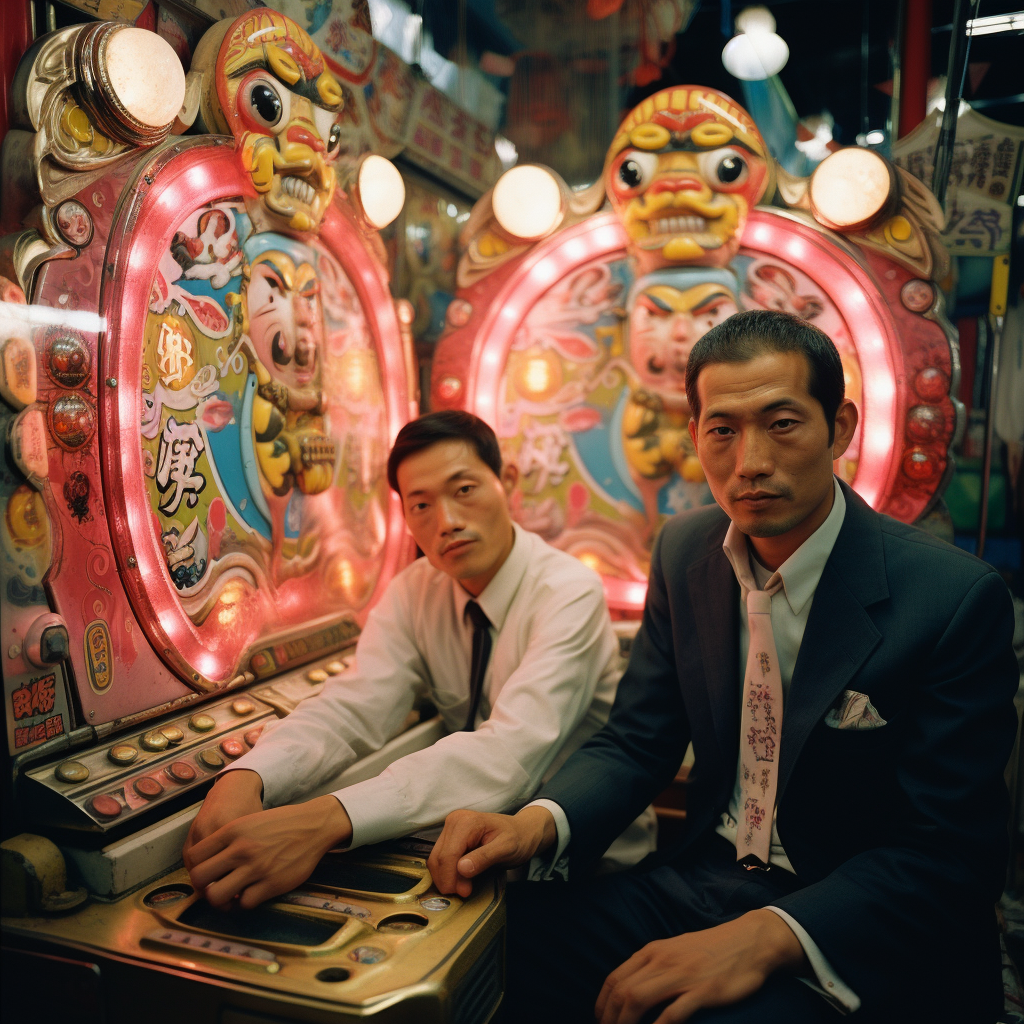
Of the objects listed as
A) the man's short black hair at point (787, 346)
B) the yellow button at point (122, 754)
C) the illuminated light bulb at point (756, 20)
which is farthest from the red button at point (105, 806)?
the illuminated light bulb at point (756, 20)

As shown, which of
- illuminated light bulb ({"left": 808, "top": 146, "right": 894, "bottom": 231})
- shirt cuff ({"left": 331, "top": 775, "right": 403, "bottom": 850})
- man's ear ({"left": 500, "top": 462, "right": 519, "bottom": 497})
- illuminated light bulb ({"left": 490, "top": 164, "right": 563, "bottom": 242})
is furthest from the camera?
man's ear ({"left": 500, "top": 462, "right": 519, "bottom": 497})

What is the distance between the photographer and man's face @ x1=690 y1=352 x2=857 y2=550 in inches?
58.0

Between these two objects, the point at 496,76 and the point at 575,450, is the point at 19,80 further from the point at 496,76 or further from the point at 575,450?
A: the point at 496,76

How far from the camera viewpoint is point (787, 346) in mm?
1488

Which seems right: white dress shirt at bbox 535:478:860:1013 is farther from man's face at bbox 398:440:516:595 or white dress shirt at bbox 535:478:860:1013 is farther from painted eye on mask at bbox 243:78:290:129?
painted eye on mask at bbox 243:78:290:129

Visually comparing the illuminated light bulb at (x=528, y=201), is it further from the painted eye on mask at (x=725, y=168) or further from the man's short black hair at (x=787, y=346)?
the man's short black hair at (x=787, y=346)

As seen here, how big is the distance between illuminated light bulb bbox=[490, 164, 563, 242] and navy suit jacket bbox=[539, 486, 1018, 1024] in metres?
1.59

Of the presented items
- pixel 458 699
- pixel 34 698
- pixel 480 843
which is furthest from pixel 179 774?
pixel 458 699

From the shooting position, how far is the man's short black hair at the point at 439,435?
2.01 m

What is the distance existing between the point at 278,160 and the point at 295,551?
1.05 metres

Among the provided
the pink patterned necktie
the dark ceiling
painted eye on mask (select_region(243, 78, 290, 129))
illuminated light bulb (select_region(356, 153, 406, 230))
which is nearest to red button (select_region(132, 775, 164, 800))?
the pink patterned necktie

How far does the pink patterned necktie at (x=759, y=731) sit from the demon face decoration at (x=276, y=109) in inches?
62.4

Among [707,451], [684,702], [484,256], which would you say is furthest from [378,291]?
[684,702]

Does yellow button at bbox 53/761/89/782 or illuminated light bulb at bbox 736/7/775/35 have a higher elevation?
illuminated light bulb at bbox 736/7/775/35
